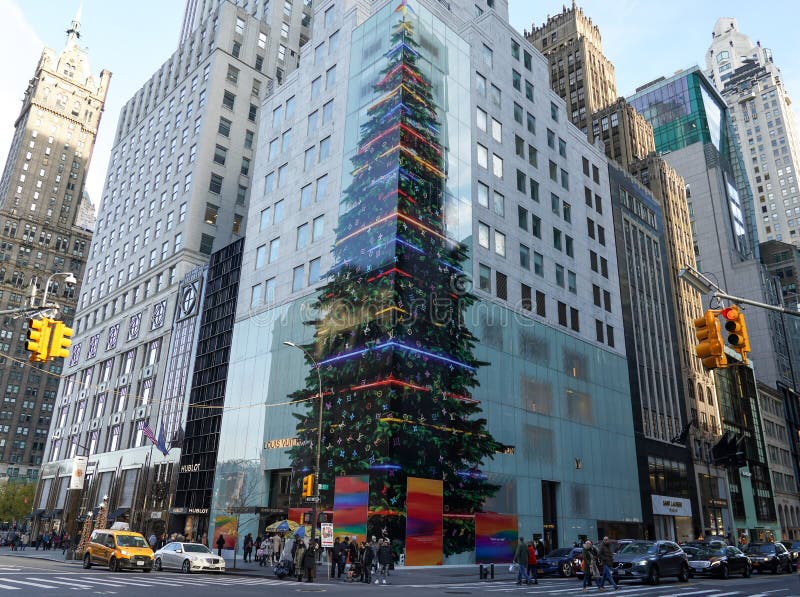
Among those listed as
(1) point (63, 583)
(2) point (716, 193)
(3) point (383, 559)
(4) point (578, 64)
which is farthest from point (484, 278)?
(2) point (716, 193)

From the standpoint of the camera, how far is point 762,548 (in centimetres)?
3744

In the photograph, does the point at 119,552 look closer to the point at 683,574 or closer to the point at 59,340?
the point at 59,340

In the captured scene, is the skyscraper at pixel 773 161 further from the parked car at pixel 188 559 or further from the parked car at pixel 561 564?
the parked car at pixel 188 559

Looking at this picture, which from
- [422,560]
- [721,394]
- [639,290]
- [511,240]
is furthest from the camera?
[721,394]

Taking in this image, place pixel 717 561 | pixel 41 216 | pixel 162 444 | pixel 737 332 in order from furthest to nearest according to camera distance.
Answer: pixel 41 216, pixel 162 444, pixel 717 561, pixel 737 332

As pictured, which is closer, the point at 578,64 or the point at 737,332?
the point at 737,332

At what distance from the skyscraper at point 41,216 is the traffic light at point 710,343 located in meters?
134

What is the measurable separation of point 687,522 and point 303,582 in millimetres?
54141

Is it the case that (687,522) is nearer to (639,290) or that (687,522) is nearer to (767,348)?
(639,290)

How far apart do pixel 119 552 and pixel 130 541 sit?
3.71 ft

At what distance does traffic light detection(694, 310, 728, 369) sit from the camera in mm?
14047

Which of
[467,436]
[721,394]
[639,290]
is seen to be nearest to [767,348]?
[721,394]

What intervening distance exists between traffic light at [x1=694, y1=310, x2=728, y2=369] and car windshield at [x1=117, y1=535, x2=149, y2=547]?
1097 inches

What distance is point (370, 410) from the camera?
40156 mm
